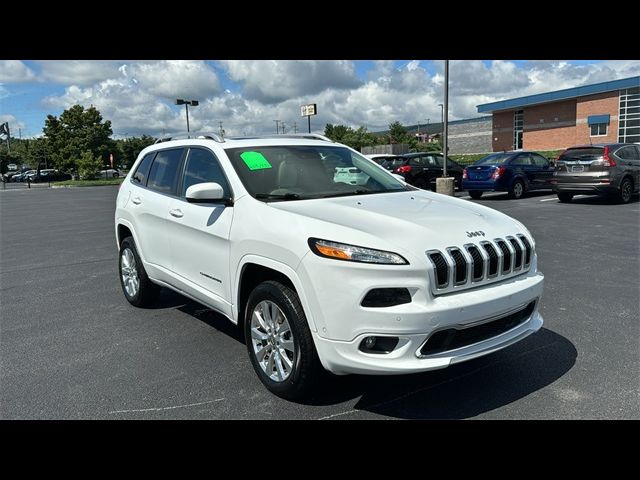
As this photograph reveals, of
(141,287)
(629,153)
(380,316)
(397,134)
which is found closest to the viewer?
(380,316)

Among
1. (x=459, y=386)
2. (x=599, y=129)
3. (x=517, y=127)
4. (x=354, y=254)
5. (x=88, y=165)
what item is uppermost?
(x=517, y=127)

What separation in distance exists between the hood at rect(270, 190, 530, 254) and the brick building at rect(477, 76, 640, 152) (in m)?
45.7

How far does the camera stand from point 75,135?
5469 centimetres

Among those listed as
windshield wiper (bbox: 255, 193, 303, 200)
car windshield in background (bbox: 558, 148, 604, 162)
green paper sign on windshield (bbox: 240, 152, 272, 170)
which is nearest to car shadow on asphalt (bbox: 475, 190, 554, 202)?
car windshield in background (bbox: 558, 148, 604, 162)

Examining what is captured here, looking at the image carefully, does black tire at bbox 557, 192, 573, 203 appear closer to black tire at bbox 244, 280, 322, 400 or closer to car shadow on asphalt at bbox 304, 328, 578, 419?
car shadow on asphalt at bbox 304, 328, 578, 419

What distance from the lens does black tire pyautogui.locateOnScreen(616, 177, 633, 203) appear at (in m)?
14.4

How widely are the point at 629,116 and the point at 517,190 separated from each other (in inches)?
1313

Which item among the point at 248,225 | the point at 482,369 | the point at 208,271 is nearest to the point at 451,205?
the point at 482,369

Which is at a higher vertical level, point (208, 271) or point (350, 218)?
point (350, 218)

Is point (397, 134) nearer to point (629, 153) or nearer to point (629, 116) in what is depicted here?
point (629, 116)

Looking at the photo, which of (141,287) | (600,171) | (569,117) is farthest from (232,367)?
(569,117)
